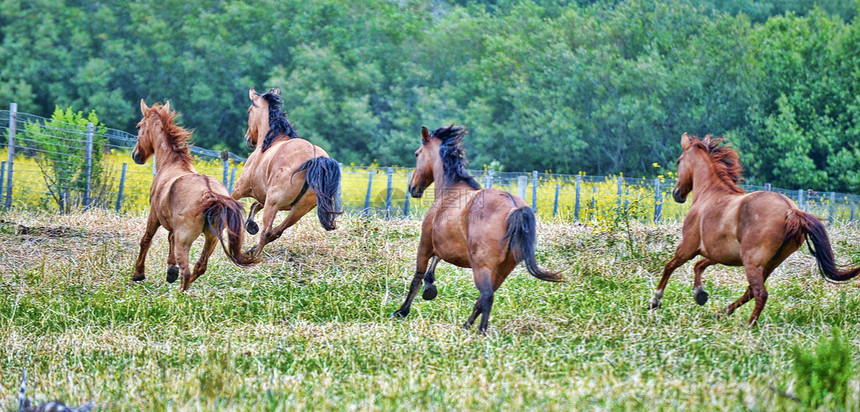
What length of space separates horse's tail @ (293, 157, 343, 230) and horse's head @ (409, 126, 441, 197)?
135 cm

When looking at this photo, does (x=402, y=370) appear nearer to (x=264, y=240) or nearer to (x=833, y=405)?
(x=833, y=405)

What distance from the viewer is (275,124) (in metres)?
9.44

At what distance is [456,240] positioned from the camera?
21.0ft

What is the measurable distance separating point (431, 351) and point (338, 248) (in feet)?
13.0

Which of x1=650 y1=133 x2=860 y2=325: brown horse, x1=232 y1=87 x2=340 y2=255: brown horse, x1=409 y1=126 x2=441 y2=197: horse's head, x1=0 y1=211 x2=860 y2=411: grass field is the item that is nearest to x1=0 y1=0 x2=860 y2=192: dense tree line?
x1=0 y1=211 x2=860 y2=411: grass field

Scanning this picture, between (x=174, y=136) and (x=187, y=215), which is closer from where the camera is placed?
(x=187, y=215)

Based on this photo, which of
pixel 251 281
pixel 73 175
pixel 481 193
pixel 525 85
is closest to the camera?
pixel 481 193

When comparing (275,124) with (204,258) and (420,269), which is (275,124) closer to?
(204,258)

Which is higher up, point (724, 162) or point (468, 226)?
point (724, 162)

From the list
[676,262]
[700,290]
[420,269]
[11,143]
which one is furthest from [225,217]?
[11,143]

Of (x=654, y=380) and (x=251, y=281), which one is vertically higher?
(x=654, y=380)

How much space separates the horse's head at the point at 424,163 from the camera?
712cm

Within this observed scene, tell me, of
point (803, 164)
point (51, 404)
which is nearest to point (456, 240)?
point (51, 404)

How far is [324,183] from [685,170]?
351cm
